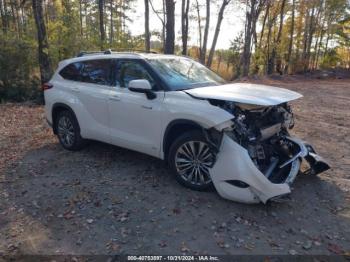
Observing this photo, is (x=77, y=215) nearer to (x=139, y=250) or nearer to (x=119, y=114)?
(x=139, y=250)

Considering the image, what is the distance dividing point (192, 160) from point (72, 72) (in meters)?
3.06

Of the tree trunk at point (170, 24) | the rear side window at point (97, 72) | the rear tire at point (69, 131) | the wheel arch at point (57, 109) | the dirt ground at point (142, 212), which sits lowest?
the dirt ground at point (142, 212)

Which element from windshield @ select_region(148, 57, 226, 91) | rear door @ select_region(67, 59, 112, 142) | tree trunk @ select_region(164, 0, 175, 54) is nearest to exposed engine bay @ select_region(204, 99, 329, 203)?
windshield @ select_region(148, 57, 226, 91)

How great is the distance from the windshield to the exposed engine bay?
2.65 feet

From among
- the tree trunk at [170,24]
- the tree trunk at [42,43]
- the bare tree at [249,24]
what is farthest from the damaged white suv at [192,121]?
the bare tree at [249,24]

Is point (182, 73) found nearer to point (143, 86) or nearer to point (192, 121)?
point (143, 86)

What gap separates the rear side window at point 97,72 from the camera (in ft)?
17.9

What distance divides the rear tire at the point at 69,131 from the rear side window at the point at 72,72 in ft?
2.07

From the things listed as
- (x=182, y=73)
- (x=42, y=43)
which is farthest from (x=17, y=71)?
(x=182, y=73)

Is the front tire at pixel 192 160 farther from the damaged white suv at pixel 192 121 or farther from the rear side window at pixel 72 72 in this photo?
the rear side window at pixel 72 72

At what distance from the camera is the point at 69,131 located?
6.14m

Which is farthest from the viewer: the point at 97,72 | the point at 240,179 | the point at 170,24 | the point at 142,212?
the point at 170,24

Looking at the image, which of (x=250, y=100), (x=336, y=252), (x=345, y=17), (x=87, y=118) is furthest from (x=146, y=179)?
(x=345, y=17)

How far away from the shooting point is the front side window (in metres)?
4.87
